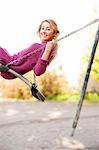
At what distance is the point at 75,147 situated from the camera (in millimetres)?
14430

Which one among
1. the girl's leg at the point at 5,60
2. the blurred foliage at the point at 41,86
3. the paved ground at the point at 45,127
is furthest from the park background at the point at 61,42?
the girl's leg at the point at 5,60

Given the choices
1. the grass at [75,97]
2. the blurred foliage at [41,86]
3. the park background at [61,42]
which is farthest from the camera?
the grass at [75,97]

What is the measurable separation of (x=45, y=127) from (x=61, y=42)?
3.06 m

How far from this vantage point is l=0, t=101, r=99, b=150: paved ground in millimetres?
14648

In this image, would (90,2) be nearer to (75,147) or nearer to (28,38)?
(28,38)

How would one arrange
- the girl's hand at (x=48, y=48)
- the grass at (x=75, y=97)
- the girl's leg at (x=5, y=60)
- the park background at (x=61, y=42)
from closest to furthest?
the girl's hand at (x=48, y=48), the girl's leg at (x=5, y=60), the park background at (x=61, y=42), the grass at (x=75, y=97)

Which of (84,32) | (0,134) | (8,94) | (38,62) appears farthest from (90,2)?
(38,62)

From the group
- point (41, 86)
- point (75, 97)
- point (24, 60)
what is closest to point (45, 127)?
point (41, 86)

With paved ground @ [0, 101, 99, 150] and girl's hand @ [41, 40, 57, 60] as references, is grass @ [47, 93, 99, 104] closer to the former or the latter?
paved ground @ [0, 101, 99, 150]

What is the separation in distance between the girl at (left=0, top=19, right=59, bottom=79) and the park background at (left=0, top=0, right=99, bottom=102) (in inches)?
409

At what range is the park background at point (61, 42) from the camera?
16.6 meters

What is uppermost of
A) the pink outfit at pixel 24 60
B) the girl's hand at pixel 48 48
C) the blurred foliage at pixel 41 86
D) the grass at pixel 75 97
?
the girl's hand at pixel 48 48

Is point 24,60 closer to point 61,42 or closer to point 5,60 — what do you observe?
point 5,60

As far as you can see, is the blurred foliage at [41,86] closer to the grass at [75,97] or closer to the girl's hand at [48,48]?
the grass at [75,97]
